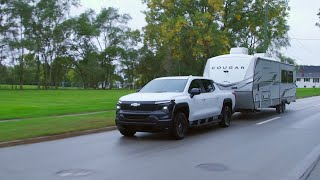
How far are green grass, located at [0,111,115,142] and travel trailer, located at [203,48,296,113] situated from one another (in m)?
5.64

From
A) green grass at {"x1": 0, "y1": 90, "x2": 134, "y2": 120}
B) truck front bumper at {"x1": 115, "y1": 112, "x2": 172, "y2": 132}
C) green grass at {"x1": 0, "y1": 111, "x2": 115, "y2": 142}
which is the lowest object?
green grass at {"x1": 0, "y1": 111, "x2": 115, "y2": 142}

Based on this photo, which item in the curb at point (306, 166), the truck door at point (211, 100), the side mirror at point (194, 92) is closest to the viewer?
the curb at point (306, 166)

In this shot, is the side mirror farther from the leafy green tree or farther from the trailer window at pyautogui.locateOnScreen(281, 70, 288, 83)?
the leafy green tree

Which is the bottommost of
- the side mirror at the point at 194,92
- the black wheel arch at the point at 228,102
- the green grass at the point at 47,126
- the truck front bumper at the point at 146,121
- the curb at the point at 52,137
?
the curb at the point at 52,137

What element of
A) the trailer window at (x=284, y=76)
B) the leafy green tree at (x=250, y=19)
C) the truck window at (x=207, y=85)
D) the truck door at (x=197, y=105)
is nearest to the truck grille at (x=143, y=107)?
the truck door at (x=197, y=105)

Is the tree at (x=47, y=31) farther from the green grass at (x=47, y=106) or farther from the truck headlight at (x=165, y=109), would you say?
the truck headlight at (x=165, y=109)

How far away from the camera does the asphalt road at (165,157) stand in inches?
333

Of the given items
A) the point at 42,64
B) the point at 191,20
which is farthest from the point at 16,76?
the point at 191,20

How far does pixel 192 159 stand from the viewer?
33.1 feet

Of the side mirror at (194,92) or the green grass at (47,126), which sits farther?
the side mirror at (194,92)

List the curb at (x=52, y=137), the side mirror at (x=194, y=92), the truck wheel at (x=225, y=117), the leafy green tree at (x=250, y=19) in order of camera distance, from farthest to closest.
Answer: the leafy green tree at (x=250, y=19) → the truck wheel at (x=225, y=117) → the side mirror at (x=194, y=92) → the curb at (x=52, y=137)

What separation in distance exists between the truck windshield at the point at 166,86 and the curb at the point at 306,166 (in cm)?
478

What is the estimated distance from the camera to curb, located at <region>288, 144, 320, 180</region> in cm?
845

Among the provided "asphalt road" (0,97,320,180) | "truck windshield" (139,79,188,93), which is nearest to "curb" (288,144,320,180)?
"asphalt road" (0,97,320,180)
